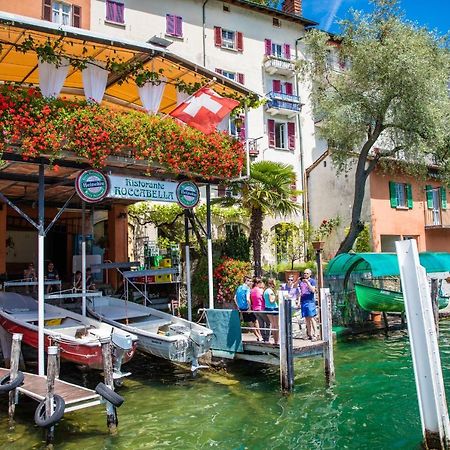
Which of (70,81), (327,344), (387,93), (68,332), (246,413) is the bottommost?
(246,413)

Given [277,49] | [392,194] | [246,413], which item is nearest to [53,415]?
[246,413]

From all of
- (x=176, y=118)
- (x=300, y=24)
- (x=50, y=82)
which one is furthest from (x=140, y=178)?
(x=300, y=24)

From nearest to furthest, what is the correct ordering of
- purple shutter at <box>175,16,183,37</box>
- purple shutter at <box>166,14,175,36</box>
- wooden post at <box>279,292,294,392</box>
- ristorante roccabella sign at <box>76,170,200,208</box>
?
wooden post at <box>279,292,294,392</box>, ristorante roccabella sign at <box>76,170,200,208</box>, purple shutter at <box>166,14,175,36</box>, purple shutter at <box>175,16,183,37</box>

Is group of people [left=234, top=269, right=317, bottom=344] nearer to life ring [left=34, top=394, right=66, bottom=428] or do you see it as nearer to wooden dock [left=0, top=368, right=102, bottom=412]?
wooden dock [left=0, top=368, right=102, bottom=412]

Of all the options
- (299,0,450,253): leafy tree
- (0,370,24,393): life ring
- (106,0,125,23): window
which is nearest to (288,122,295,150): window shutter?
(299,0,450,253): leafy tree

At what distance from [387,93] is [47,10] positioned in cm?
1676

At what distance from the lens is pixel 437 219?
1314 inches

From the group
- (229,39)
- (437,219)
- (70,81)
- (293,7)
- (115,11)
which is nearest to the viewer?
(70,81)

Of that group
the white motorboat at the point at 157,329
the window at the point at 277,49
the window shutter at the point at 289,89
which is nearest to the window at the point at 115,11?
the window at the point at 277,49

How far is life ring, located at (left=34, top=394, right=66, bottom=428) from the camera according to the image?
8.28 m

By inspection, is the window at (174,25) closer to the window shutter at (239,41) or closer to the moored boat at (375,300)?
the window shutter at (239,41)

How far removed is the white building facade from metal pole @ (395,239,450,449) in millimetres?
22480

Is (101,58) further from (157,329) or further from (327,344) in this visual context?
(327,344)

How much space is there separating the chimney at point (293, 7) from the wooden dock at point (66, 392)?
3284cm
